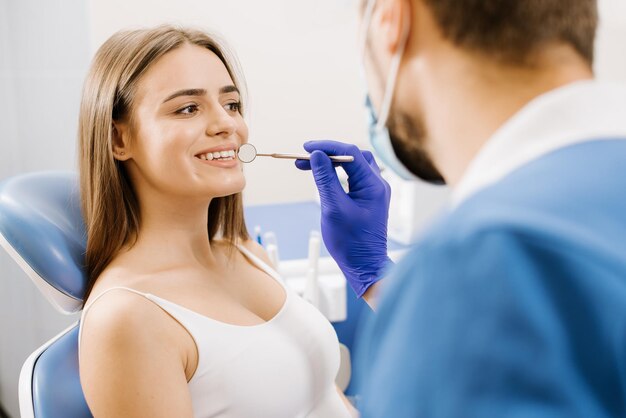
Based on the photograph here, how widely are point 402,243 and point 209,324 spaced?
3.53 feet

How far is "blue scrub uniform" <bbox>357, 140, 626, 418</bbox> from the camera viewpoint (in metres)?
0.40

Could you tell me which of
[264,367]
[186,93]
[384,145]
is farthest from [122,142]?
[384,145]

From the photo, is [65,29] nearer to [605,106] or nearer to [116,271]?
[116,271]

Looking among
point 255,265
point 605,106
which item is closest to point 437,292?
point 605,106

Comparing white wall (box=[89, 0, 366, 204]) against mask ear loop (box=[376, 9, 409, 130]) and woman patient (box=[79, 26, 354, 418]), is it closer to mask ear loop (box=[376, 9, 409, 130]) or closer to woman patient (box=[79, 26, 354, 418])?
woman patient (box=[79, 26, 354, 418])

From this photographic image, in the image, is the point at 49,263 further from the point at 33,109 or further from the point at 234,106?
the point at 33,109

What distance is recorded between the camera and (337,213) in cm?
120

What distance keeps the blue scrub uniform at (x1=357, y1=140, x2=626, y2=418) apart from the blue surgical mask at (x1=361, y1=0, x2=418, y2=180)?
21 centimetres

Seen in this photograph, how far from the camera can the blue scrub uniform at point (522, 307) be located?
403 mm

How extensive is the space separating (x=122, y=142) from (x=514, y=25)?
2.80 feet

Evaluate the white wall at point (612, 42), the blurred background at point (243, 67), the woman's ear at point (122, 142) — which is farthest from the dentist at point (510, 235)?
the white wall at point (612, 42)

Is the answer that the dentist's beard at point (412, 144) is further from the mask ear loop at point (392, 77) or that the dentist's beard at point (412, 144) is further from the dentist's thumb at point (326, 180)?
the dentist's thumb at point (326, 180)

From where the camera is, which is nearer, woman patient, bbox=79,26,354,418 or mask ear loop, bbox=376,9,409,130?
mask ear loop, bbox=376,9,409,130

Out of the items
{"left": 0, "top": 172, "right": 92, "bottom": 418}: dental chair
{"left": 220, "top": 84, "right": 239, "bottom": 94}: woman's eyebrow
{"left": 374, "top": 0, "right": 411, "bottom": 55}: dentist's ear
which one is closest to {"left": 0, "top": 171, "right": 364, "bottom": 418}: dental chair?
{"left": 0, "top": 172, "right": 92, "bottom": 418}: dental chair
